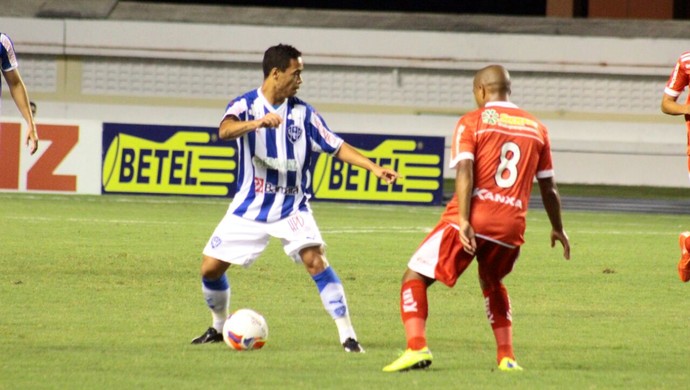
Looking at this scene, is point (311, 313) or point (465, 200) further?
point (311, 313)

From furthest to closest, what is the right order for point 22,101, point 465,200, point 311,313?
point 311,313
point 22,101
point 465,200

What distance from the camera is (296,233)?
7.52 metres

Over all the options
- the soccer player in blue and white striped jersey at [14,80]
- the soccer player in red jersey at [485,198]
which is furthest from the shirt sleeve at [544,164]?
the soccer player in blue and white striped jersey at [14,80]

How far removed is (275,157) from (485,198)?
144 centimetres

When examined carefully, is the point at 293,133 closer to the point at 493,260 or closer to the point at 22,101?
the point at 493,260

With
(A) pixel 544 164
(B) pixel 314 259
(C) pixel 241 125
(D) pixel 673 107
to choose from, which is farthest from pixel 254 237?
(D) pixel 673 107

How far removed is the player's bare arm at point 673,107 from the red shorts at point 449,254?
3.25 meters

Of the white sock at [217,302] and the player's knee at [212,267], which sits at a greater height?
the player's knee at [212,267]

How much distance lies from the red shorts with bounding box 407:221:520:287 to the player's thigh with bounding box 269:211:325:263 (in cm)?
94

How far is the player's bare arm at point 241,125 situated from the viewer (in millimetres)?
7055

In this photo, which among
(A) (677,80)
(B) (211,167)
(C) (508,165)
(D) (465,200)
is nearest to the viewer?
(D) (465,200)

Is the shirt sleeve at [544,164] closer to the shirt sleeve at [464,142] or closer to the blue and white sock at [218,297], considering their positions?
the shirt sleeve at [464,142]

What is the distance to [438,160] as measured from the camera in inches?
776

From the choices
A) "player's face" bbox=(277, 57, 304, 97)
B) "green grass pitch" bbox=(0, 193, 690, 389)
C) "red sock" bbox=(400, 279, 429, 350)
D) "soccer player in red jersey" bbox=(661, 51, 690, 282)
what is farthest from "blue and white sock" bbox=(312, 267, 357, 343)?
"soccer player in red jersey" bbox=(661, 51, 690, 282)
